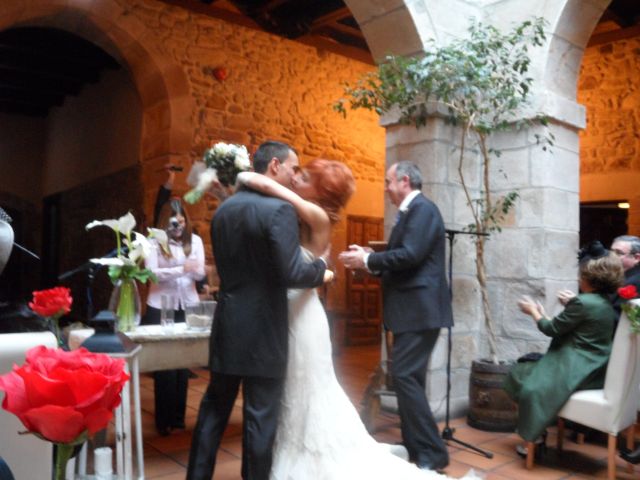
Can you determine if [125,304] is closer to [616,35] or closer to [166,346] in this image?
[166,346]

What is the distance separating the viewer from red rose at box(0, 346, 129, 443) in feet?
2.29

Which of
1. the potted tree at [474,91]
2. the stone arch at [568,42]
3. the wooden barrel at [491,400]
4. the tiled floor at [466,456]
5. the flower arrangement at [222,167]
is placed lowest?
the tiled floor at [466,456]

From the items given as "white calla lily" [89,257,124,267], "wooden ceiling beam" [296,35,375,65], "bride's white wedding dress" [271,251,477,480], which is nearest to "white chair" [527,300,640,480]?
"bride's white wedding dress" [271,251,477,480]

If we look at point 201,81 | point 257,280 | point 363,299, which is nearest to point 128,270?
point 257,280

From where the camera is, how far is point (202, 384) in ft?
17.7

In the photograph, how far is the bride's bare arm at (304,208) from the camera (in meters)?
2.27

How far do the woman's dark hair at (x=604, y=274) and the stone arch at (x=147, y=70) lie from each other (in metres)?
4.57

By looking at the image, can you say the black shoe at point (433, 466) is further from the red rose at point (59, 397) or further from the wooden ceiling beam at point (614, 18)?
the wooden ceiling beam at point (614, 18)

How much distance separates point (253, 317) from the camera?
7.28 feet

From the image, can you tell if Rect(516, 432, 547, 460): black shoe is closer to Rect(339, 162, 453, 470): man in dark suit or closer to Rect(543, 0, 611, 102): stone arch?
Rect(339, 162, 453, 470): man in dark suit

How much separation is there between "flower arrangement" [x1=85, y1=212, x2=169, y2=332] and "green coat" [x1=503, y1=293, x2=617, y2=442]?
6.90ft

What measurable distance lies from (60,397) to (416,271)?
2.62 meters

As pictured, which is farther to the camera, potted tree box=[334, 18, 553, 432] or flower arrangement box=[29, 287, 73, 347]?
potted tree box=[334, 18, 553, 432]

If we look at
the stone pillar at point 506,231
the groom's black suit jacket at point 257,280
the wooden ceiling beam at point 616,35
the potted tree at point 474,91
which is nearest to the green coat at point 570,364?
the potted tree at point 474,91
